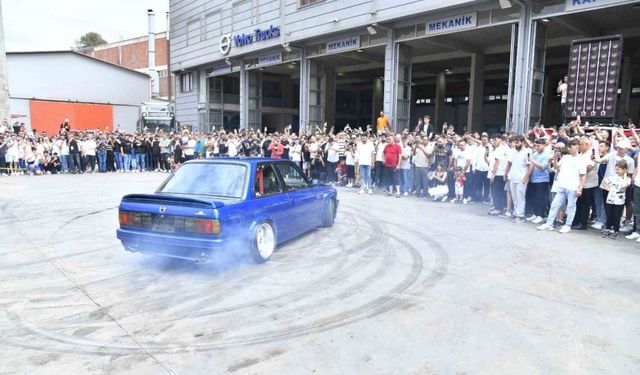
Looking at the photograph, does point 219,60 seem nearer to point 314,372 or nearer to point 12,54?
point 12,54

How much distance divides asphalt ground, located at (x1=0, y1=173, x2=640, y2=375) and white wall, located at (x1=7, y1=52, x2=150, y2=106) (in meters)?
32.0

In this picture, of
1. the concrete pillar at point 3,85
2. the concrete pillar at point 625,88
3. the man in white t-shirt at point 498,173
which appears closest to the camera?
the man in white t-shirt at point 498,173

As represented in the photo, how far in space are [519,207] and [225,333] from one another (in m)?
7.73

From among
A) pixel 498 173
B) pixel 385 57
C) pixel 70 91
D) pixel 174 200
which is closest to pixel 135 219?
pixel 174 200

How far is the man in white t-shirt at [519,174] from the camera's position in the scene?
32.0 feet

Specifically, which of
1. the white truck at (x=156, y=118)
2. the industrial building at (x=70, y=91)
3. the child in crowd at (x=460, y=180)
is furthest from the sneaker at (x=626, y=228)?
the industrial building at (x=70, y=91)

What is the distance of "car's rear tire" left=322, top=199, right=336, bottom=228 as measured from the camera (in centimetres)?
852

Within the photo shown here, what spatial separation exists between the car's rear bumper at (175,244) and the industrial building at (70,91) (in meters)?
31.1

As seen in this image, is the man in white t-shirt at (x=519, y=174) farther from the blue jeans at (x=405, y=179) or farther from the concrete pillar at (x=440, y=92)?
the concrete pillar at (x=440, y=92)

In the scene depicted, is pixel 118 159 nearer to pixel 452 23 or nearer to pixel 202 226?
pixel 452 23

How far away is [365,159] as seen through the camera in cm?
1407

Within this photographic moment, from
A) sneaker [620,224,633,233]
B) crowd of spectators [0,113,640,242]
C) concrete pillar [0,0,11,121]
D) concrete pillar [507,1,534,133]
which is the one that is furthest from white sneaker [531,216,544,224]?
concrete pillar [0,0,11,121]

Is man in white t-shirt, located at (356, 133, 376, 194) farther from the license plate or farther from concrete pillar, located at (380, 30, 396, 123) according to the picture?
the license plate

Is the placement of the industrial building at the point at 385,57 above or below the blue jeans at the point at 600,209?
above
